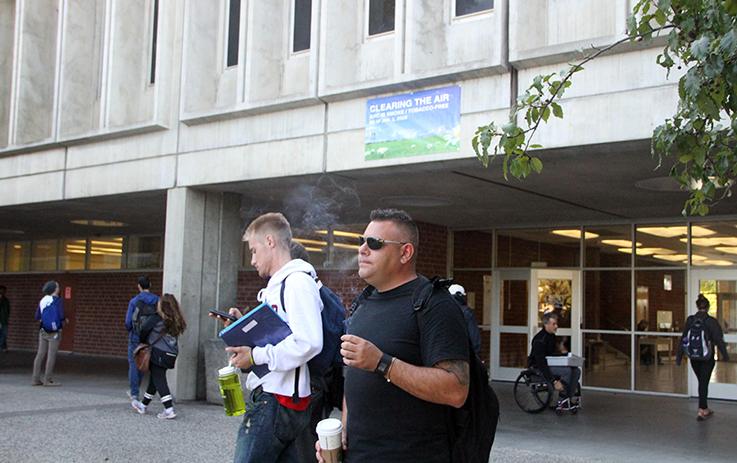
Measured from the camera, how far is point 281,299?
170 inches

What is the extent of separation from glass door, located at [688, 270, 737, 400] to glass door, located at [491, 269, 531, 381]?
131 inches

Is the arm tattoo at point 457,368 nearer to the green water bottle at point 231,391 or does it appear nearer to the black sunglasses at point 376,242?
the black sunglasses at point 376,242

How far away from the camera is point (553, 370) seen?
39.1 feet

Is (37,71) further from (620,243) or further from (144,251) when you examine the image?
(620,243)

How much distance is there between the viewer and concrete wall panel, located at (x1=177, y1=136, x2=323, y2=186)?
10609 millimetres

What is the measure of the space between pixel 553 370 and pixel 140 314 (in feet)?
19.3

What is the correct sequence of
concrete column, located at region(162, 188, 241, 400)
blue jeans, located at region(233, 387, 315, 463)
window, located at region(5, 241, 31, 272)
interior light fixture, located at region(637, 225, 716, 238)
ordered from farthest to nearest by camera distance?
window, located at region(5, 241, 31, 272) < interior light fixture, located at region(637, 225, 716, 238) < concrete column, located at region(162, 188, 241, 400) < blue jeans, located at region(233, 387, 315, 463)

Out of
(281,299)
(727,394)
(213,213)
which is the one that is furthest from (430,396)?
(727,394)

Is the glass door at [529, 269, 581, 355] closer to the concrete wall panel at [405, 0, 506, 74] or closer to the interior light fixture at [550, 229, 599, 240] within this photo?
the interior light fixture at [550, 229, 599, 240]

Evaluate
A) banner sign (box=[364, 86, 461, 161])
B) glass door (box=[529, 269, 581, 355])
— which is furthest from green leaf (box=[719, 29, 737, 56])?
glass door (box=[529, 269, 581, 355])

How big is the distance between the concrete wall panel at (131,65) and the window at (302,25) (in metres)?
2.83

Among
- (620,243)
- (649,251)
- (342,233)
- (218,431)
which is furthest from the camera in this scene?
(342,233)

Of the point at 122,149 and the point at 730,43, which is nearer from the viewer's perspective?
the point at 730,43

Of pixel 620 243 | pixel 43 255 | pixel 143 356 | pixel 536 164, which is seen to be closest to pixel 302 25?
pixel 143 356
